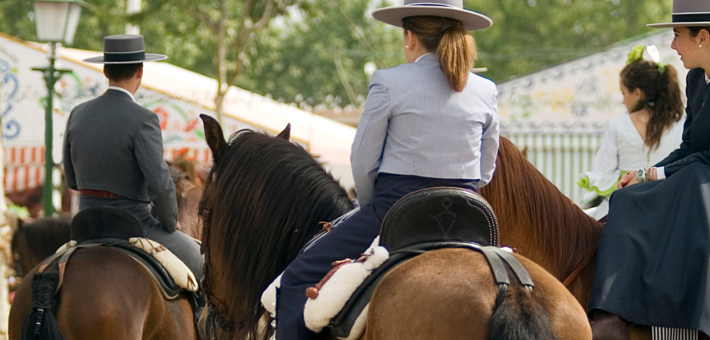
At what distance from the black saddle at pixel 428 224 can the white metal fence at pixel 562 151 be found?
1103cm

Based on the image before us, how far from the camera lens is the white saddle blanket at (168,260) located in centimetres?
446

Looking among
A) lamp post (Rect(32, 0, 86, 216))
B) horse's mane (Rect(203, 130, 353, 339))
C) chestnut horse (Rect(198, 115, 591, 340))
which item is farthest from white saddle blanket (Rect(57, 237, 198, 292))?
lamp post (Rect(32, 0, 86, 216))

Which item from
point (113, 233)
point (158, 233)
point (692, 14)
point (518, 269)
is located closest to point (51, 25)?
point (158, 233)

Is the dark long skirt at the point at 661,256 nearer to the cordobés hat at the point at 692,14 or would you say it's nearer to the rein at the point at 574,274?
the rein at the point at 574,274

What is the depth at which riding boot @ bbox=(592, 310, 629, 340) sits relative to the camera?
10.3 feet

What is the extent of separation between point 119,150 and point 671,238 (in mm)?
2917

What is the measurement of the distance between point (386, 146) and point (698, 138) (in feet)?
4.48

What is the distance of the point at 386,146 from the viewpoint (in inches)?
115

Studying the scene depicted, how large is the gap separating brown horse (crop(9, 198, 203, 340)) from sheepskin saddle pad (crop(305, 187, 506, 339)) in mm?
1642

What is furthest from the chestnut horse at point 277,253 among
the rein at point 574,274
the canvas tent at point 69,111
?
the canvas tent at point 69,111

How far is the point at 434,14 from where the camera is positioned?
9.59 feet

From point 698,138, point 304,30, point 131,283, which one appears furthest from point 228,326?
point 304,30

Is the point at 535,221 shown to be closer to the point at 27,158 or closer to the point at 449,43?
the point at 449,43

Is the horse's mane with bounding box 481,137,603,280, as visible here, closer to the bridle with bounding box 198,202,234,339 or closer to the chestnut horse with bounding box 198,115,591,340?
the chestnut horse with bounding box 198,115,591,340
